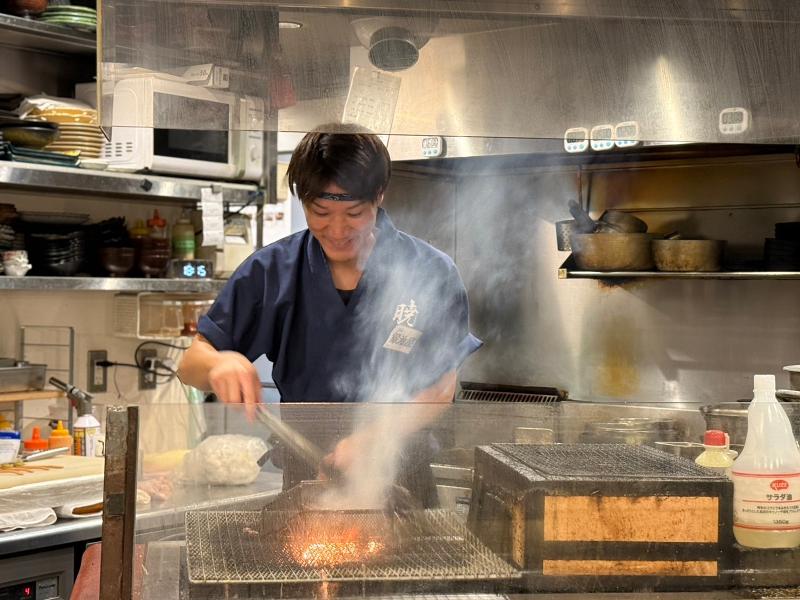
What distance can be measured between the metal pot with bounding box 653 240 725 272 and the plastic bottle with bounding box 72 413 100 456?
83.3 inches

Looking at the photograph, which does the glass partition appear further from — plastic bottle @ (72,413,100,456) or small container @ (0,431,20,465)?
plastic bottle @ (72,413,100,456)

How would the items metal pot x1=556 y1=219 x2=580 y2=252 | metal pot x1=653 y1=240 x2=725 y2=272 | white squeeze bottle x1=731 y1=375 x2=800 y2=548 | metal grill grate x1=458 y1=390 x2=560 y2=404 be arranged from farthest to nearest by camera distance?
metal grill grate x1=458 y1=390 x2=560 y2=404 → metal pot x1=556 y1=219 x2=580 y2=252 → metal pot x1=653 y1=240 x2=725 y2=272 → white squeeze bottle x1=731 y1=375 x2=800 y2=548

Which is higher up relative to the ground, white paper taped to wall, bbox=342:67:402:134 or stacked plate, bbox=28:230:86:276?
white paper taped to wall, bbox=342:67:402:134

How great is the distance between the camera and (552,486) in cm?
124

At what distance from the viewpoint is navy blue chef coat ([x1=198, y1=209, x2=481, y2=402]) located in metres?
2.20

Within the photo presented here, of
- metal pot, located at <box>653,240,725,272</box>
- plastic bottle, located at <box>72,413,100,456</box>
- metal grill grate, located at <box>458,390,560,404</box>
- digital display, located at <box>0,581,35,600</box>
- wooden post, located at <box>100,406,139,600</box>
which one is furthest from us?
metal grill grate, located at <box>458,390,560,404</box>

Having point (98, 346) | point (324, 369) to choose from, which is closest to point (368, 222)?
point (324, 369)

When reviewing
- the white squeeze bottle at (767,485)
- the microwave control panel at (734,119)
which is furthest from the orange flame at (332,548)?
the microwave control panel at (734,119)

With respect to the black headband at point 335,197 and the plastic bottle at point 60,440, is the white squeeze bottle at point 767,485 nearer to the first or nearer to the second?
the black headband at point 335,197

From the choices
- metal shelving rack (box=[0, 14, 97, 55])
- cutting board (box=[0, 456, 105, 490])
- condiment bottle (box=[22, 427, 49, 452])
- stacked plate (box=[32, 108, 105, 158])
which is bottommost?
cutting board (box=[0, 456, 105, 490])

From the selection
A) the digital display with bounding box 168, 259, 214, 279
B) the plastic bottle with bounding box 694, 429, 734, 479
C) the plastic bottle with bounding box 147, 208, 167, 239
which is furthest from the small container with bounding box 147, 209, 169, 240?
the plastic bottle with bounding box 694, 429, 734, 479

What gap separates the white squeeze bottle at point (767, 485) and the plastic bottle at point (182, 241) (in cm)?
291

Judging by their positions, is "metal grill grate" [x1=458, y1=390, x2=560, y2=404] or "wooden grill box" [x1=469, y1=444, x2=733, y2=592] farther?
"metal grill grate" [x1=458, y1=390, x2=560, y2=404]

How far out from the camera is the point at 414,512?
1347mm
